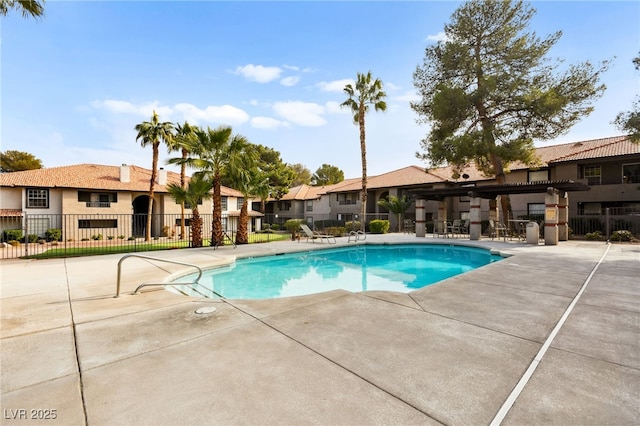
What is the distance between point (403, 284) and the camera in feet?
30.7

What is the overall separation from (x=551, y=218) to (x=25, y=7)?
2284 centimetres

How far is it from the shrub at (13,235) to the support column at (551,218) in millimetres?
33803

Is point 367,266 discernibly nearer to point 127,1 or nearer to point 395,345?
point 395,345

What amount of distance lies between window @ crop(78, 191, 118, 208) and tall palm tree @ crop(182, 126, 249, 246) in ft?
53.0

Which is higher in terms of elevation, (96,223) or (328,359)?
(96,223)

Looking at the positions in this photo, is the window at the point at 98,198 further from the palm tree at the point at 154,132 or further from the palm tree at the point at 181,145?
the palm tree at the point at 181,145

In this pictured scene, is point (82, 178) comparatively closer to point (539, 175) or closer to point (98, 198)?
point (98, 198)

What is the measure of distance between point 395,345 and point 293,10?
46.0 feet

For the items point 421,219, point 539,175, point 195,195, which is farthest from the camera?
point 539,175

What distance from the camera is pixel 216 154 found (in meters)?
14.7

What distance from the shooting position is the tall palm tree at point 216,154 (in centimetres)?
1432

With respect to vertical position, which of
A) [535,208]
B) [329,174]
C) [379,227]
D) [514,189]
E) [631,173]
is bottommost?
[379,227]

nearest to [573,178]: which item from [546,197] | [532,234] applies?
[546,197]

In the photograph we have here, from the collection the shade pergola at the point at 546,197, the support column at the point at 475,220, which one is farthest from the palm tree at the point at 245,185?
the support column at the point at 475,220
